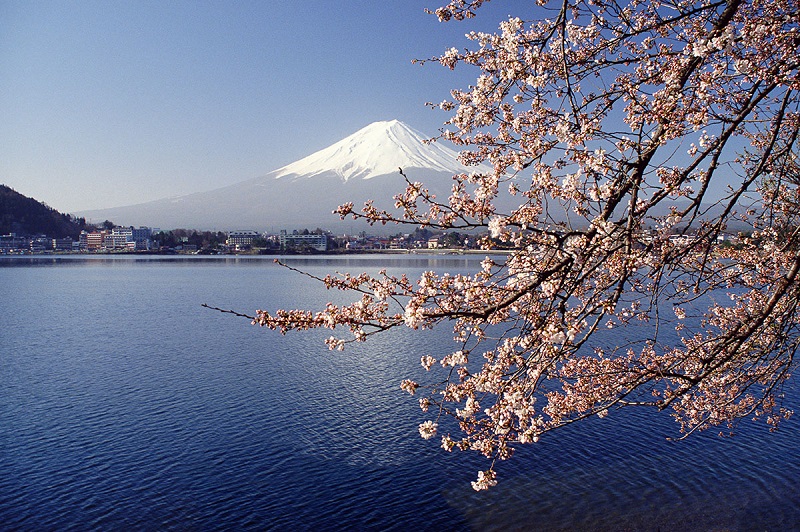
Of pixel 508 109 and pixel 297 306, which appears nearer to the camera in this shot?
pixel 508 109

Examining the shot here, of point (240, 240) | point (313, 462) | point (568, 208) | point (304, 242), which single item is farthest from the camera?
point (240, 240)

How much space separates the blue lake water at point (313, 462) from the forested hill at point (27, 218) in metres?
116

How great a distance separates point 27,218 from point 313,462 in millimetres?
127266

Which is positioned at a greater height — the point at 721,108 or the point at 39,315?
the point at 721,108

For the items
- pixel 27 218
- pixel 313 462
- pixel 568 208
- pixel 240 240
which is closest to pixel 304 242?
pixel 240 240

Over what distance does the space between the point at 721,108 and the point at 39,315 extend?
26.9 meters

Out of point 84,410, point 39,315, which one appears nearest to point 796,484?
point 84,410

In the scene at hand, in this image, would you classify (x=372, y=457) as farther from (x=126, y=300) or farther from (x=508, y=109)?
(x=126, y=300)

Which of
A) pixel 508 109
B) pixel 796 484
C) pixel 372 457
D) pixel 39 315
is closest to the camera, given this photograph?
pixel 508 109

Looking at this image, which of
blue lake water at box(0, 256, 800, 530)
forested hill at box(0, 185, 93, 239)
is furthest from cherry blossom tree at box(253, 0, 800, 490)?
forested hill at box(0, 185, 93, 239)

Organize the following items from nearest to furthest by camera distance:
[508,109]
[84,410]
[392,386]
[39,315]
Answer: [508,109] → [84,410] → [392,386] → [39,315]

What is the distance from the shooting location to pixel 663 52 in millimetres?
3395

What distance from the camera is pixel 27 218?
117 meters

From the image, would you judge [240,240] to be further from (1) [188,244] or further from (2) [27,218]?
(2) [27,218]
